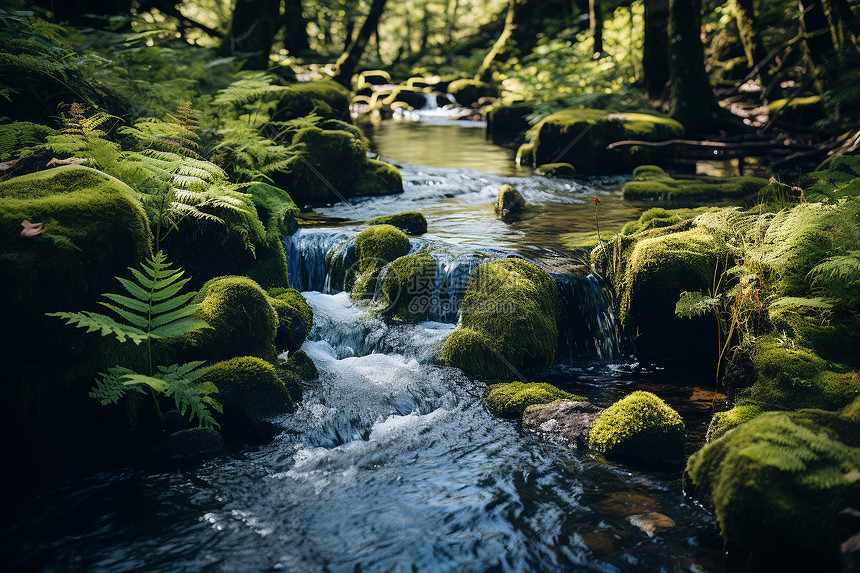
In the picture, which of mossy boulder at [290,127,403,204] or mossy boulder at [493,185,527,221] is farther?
mossy boulder at [290,127,403,204]

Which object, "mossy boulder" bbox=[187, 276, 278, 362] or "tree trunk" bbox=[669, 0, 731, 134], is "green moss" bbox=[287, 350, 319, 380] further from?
"tree trunk" bbox=[669, 0, 731, 134]

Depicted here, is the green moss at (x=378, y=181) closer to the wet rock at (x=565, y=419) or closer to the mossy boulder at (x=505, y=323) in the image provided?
the mossy boulder at (x=505, y=323)

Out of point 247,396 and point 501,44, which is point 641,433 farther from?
point 501,44

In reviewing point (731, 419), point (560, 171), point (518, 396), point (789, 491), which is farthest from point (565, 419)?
point (560, 171)

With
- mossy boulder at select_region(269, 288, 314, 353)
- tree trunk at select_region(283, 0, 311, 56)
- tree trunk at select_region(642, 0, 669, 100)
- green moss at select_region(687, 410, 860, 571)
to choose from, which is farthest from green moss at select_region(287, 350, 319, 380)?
tree trunk at select_region(283, 0, 311, 56)

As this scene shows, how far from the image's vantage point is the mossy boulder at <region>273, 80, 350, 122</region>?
13.8 metres

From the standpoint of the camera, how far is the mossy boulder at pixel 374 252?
27.5 ft

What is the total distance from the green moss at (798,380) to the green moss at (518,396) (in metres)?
1.65

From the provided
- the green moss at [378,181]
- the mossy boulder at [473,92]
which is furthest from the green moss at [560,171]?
the mossy boulder at [473,92]

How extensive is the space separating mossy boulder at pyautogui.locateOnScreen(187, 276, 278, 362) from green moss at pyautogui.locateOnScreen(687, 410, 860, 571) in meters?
4.44

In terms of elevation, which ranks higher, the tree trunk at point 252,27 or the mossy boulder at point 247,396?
the tree trunk at point 252,27

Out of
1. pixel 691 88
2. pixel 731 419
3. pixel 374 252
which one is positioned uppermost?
pixel 691 88

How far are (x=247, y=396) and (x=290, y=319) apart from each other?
1.70 metres

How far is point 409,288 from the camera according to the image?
798cm
